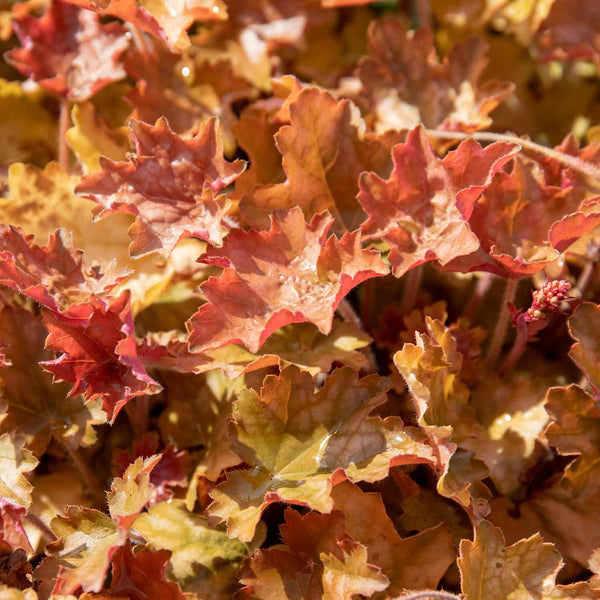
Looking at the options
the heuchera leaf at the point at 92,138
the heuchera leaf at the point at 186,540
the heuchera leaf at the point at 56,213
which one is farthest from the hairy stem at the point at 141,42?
the heuchera leaf at the point at 186,540

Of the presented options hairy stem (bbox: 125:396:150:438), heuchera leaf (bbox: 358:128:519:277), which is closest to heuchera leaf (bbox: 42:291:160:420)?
hairy stem (bbox: 125:396:150:438)

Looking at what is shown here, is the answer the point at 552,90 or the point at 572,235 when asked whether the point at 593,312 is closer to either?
the point at 572,235

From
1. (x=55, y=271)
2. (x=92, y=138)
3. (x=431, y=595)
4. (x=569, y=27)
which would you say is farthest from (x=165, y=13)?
(x=431, y=595)

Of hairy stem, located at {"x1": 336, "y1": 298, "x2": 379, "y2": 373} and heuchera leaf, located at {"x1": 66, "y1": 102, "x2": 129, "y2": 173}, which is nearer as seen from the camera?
hairy stem, located at {"x1": 336, "y1": 298, "x2": 379, "y2": 373}

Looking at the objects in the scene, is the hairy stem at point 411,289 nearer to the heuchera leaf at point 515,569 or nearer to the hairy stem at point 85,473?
the heuchera leaf at point 515,569

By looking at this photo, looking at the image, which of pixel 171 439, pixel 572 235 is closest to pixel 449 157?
pixel 572 235

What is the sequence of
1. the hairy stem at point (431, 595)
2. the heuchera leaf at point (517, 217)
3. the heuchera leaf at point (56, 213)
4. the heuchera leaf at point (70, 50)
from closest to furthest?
1. the hairy stem at point (431, 595)
2. the heuchera leaf at point (517, 217)
3. the heuchera leaf at point (56, 213)
4. the heuchera leaf at point (70, 50)

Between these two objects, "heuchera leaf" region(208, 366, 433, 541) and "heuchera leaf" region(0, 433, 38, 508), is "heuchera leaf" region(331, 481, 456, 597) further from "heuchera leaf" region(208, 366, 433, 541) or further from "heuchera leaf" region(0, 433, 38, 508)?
"heuchera leaf" region(0, 433, 38, 508)
